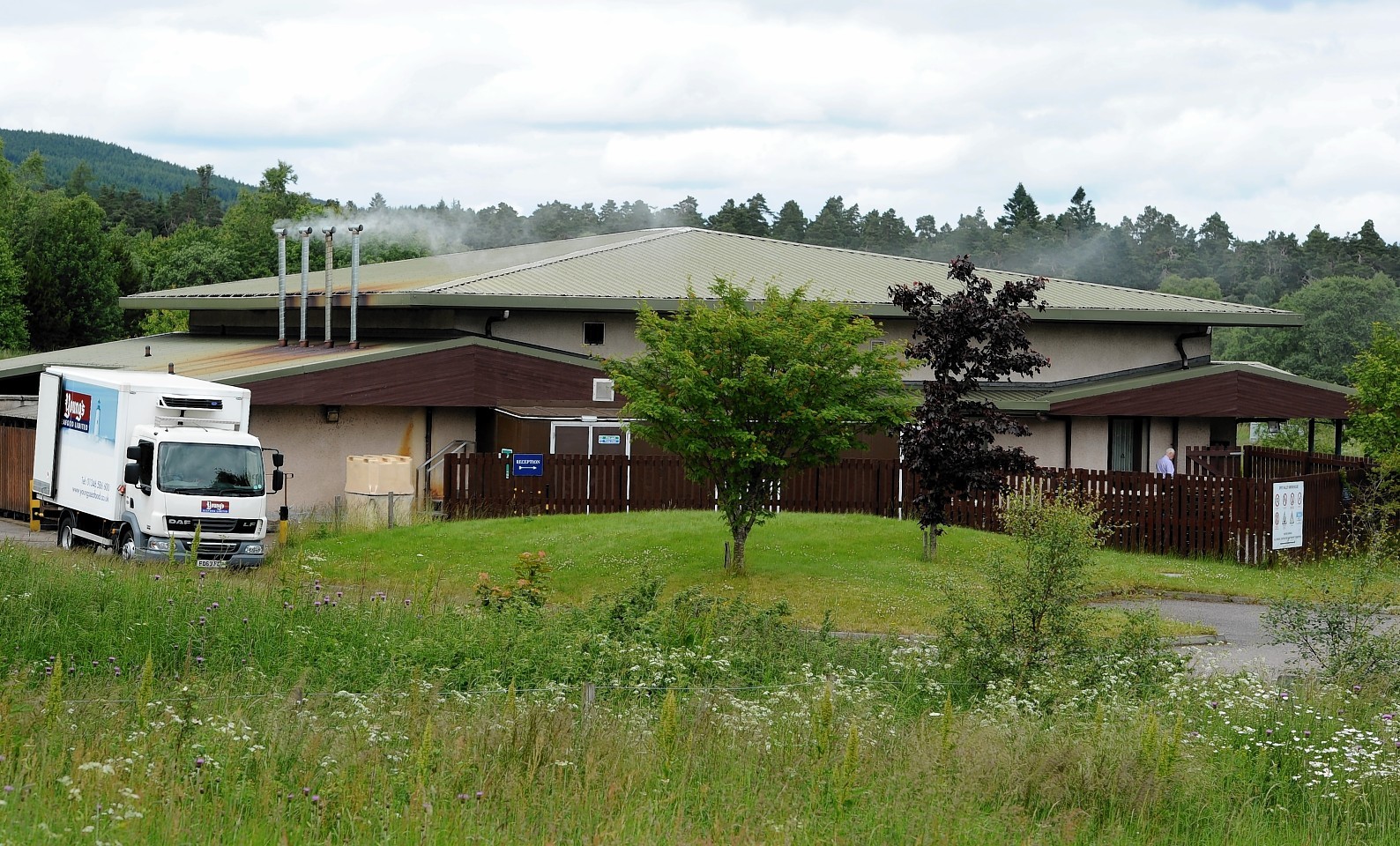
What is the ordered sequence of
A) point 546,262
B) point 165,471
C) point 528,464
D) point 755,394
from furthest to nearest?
point 546,262 → point 528,464 → point 165,471 → point 755,394

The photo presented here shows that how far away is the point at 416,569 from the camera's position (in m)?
22.3

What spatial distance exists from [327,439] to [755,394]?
1366cm

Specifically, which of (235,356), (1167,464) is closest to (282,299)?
(235,356)

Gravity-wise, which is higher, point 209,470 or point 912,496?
point 209,470

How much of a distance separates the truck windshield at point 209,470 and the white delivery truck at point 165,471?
0.01 meters

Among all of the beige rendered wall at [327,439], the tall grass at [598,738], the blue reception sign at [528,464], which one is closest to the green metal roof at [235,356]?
the beige rendered wall at [327,439]

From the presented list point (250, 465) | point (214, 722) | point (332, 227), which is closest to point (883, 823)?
point (214, 722)

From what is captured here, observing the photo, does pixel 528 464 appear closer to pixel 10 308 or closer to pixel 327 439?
pixel 327 439

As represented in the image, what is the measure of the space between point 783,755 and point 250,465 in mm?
16302

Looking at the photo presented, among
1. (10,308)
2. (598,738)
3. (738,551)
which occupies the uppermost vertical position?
(10,308)

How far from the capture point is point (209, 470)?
2311 centimetres

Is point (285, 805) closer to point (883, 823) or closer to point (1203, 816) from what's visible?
point (883, 823)

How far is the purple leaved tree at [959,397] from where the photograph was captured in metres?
22.8

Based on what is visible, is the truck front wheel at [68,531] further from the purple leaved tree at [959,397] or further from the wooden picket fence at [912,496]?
the purple leaved tree at [959,397]
